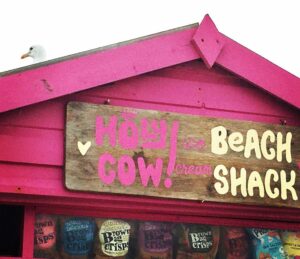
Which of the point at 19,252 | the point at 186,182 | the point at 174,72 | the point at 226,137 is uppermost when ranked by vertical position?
the point at 174,72

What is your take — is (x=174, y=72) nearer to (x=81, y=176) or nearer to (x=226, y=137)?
(x=226, y=137)

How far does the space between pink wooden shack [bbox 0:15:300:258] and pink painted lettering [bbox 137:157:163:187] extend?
0.41 ft

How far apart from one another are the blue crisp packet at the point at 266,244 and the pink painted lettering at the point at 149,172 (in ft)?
3.13

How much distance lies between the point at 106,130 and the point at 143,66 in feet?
1.93

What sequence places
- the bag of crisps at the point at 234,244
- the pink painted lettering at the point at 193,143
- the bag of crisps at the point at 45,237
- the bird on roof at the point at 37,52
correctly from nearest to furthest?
the bag of crisps at the point at 45,237 < the pink painted lettering at the point at 193,143 < the bag of crisps at the point at 234,244 < the bird on roof at the point at 37,52

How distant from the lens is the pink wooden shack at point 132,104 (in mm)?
5469

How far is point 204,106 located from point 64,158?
4.07 ft

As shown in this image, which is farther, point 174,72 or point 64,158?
point 174,72

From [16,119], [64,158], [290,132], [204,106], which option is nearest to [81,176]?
[64,158]

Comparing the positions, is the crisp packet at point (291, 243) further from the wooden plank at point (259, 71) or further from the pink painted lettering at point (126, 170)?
the pink painted lettering at point (126, 170)

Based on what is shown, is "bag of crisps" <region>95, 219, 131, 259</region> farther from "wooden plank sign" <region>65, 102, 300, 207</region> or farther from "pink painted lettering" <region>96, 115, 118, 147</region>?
"pink painted lettering" <region>96, 115, 118, 147</region>

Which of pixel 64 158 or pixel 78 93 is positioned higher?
pixel 78 93

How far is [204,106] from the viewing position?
6.06m

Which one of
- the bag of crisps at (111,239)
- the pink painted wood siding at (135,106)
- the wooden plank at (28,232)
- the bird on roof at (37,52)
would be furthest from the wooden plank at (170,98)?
the bird on roof at (37,52)
